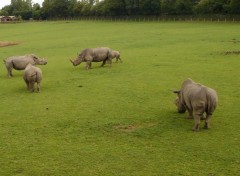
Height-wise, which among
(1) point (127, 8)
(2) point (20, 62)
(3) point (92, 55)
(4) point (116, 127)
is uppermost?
(1) point (127, 8)

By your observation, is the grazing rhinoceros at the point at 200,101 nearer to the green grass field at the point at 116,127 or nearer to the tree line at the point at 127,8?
the green grass field at the point at 116,127

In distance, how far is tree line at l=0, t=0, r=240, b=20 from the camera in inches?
2694

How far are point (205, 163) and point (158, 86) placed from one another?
7.37 meters

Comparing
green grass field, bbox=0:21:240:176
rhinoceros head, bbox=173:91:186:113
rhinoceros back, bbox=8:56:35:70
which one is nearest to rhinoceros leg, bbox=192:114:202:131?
green grass field, bbox=0:21:240:176

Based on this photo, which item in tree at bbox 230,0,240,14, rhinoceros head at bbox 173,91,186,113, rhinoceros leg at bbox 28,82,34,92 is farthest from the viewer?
tree at bbox 230,0,240,14

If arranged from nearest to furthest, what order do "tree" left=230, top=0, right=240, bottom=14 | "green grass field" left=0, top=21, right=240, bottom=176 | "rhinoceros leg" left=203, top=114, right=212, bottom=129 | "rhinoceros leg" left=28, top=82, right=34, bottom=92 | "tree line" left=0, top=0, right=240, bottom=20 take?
1. "green grass field" left=0, top=21, right=240, bottom=176
2. "rhinoceros leg" left=203, top=114, right=212, bottom=129
3. "rhinoceros leg" left=28, top=82, right=34, bottom=92
4. "tree" left=230, top=0, right=240, bottom=14
5. "tree line" left=0, top=0, right=240, bottom=20

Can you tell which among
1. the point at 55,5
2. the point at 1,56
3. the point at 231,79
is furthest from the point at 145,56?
the point at 55,5

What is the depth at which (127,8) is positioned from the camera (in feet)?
305

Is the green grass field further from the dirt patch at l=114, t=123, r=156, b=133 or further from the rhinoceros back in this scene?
the rhinoceros back

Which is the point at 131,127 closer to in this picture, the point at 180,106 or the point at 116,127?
the point at 116,127

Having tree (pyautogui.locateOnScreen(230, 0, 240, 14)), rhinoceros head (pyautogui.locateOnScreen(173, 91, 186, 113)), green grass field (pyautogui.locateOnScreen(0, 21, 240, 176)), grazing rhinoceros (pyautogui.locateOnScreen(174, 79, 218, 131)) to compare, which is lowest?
green grass field (pyautogui.locateOnScreen(0, 21, 240, 176))

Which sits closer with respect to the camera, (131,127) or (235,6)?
(131,127)

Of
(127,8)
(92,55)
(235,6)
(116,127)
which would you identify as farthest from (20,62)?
(127,8)

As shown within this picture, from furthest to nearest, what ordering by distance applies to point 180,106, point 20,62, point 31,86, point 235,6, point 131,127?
point 235,6 < point 20,62 < point 31,86 < point 180,106 < point 131,127
